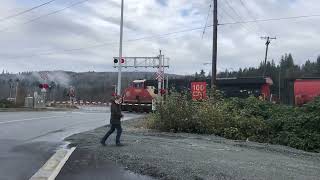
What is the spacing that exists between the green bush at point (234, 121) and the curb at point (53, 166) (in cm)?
973

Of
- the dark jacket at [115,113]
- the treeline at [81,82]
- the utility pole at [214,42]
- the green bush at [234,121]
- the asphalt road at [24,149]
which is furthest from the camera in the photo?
the treeline at [81,82]

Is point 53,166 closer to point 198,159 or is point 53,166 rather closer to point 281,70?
point 198,159

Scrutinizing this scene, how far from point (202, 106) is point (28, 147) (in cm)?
1116

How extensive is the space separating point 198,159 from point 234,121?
11074 millimetres

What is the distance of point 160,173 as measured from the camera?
38.4 feet

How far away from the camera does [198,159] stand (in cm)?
1423

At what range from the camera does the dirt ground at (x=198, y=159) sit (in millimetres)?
11859

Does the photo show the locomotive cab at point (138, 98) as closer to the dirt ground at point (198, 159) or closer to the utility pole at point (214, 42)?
the utility pole at point (214, 42)

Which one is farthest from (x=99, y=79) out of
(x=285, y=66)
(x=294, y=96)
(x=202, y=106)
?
(x=202, y=106)

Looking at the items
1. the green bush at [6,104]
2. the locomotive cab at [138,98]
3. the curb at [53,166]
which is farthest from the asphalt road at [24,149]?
the locomotive cab at [138,98]

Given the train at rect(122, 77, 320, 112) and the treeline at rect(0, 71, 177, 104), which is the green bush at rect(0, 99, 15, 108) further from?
the treeline at rect(0, 71, 177, 104)

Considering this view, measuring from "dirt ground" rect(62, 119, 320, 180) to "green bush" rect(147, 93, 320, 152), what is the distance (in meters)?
3.92

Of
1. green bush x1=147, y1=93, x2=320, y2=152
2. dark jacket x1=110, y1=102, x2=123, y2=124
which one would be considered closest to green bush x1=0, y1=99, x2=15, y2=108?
green bush x1=147, y1=93, x2=320, y2=152

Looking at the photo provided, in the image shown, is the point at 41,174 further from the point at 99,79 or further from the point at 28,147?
the point at 99,79
